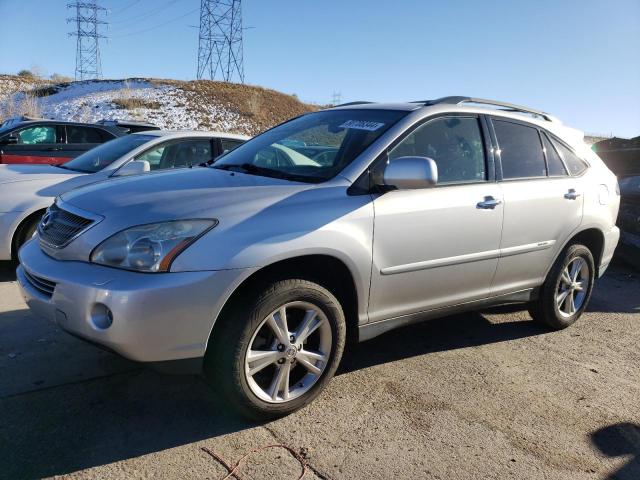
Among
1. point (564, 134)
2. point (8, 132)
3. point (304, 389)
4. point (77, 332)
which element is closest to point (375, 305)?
point (304, 389)

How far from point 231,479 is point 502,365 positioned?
2256mm

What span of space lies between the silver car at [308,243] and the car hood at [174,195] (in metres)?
0.01

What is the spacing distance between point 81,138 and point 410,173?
7.51m

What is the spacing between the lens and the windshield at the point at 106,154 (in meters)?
6.16

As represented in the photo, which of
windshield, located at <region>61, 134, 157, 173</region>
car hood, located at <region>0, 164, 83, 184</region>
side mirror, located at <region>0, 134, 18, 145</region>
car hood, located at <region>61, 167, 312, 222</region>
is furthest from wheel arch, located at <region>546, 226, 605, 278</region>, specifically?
side mirror, located at <region>0, 134, 18, 145</region>

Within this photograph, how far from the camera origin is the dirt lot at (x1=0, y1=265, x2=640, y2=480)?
2668 mm

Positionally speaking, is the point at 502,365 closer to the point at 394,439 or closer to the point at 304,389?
the point at 394,439

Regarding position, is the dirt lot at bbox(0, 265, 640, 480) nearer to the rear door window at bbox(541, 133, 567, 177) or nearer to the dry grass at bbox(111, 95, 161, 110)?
the rear door window at bbox(541, 133, 567, 177)

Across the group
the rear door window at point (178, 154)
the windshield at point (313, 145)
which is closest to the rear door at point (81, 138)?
the rear door window at point (178, 154)

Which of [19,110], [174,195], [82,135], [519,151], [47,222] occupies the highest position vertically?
[19,110]

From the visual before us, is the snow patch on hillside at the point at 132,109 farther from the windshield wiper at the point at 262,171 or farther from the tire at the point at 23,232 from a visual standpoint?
the windshield wiper at the point at 262,171

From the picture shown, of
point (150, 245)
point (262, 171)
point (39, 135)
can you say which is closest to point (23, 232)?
point (262, 171)

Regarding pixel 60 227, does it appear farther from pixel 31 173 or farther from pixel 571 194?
pixel 571 194

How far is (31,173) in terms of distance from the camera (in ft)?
19.0
